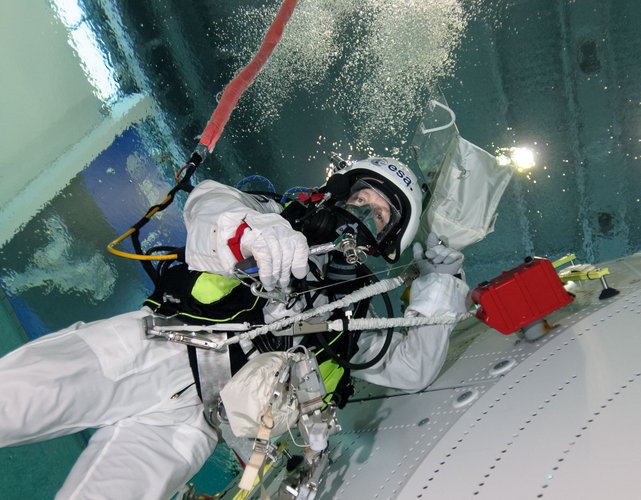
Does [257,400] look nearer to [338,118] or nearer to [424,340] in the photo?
[424,340]

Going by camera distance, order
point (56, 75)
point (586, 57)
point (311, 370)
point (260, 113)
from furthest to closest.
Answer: point (260, 113), point (56, 75), point (586, 57), point (311, 370)

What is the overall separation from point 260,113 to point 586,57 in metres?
1.98

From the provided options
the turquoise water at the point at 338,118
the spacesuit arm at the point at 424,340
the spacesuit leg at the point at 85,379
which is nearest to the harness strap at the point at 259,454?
the spacesuit leg at the point at 85,379

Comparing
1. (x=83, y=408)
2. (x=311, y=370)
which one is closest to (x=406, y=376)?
(x=311, y=370)

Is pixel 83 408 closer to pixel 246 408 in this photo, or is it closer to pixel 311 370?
pixel 246 408

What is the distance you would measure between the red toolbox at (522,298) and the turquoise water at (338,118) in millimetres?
1324

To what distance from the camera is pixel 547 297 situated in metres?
1.46

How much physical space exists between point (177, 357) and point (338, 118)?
1.86m

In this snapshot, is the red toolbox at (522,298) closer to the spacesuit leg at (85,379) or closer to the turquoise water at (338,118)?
the spacesuit leg at (85,379)

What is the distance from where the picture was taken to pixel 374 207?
1865 mm

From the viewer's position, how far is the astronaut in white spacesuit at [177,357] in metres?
1.41

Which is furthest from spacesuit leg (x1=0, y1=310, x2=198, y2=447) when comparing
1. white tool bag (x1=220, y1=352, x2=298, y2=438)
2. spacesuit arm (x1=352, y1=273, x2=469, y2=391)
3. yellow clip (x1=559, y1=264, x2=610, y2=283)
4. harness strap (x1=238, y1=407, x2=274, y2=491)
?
yellow clip (x1=559, y1=264, x2=610, y2=283)

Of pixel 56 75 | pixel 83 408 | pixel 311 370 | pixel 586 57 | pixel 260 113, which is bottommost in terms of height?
pixel 311 370

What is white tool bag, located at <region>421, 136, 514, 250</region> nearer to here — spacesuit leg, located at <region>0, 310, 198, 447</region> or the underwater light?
the underwater light
